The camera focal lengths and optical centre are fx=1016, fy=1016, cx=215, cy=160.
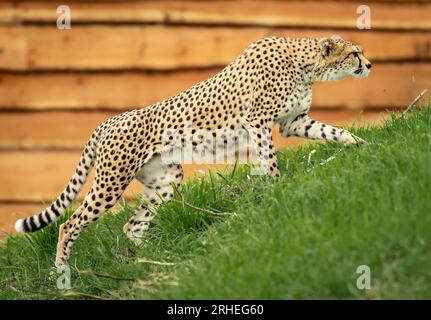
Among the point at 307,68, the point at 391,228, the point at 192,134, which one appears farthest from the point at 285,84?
the point at 391,228

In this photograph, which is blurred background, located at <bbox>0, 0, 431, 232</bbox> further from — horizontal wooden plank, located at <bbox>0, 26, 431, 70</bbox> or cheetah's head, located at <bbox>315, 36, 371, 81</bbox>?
cheetah's head, located at <bbox>315, 36, 371, 81</bbox>

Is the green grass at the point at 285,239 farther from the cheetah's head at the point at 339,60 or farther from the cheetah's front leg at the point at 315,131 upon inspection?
the cheetah's head at the point at 339,60

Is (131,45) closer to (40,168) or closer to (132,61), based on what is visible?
(132,61)

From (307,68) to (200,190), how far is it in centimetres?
86

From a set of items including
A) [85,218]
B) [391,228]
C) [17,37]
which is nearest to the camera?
[391,228]

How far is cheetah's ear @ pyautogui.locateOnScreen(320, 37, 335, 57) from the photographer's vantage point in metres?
5.44

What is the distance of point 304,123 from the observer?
540cm

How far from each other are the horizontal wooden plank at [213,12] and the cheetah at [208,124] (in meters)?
1.56

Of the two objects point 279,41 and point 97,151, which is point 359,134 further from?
point 97,151

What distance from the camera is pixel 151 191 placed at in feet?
18.0

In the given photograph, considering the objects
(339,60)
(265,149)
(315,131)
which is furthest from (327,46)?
(265,149)

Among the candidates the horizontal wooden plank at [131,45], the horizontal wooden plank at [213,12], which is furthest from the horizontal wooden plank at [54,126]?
the horizontal wooden plank at [213,12]
